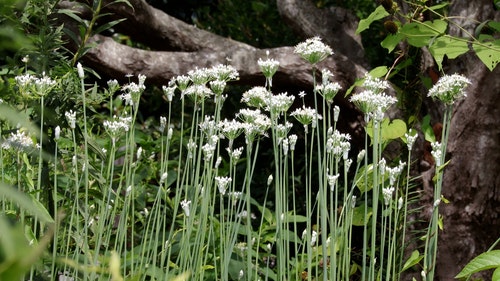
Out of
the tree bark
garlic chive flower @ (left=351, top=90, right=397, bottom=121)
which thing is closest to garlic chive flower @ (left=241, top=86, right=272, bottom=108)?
garlic chive flower @ (left=351, top=90, right=397, bottom=121)

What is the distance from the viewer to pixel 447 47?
99.0 inches

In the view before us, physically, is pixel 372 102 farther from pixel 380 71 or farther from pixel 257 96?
pixel 380 71

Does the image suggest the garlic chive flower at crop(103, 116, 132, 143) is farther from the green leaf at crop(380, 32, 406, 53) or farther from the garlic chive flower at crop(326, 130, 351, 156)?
the green leaf at crop(380, 32, 406, 53)

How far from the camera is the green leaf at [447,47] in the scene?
8.15ft

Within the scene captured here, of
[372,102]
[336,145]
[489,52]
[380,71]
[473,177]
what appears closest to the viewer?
[372,102]

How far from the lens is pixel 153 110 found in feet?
16.8

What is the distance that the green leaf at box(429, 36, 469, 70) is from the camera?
2.48m

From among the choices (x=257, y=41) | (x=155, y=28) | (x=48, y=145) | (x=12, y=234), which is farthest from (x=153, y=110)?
(x=12, y=234)

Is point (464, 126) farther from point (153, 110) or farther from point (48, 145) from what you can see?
point (153, 110)

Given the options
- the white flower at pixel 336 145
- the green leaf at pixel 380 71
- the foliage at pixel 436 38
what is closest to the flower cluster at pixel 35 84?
the white flower at pixel 336 145

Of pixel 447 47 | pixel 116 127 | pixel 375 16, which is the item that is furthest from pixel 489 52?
pixel 116 127

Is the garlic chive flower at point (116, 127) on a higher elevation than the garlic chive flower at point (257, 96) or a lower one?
lower

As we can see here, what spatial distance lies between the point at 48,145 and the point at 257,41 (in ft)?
9.67

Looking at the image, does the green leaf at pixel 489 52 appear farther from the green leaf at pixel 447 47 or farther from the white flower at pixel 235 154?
the white flower at pixel 235 154
